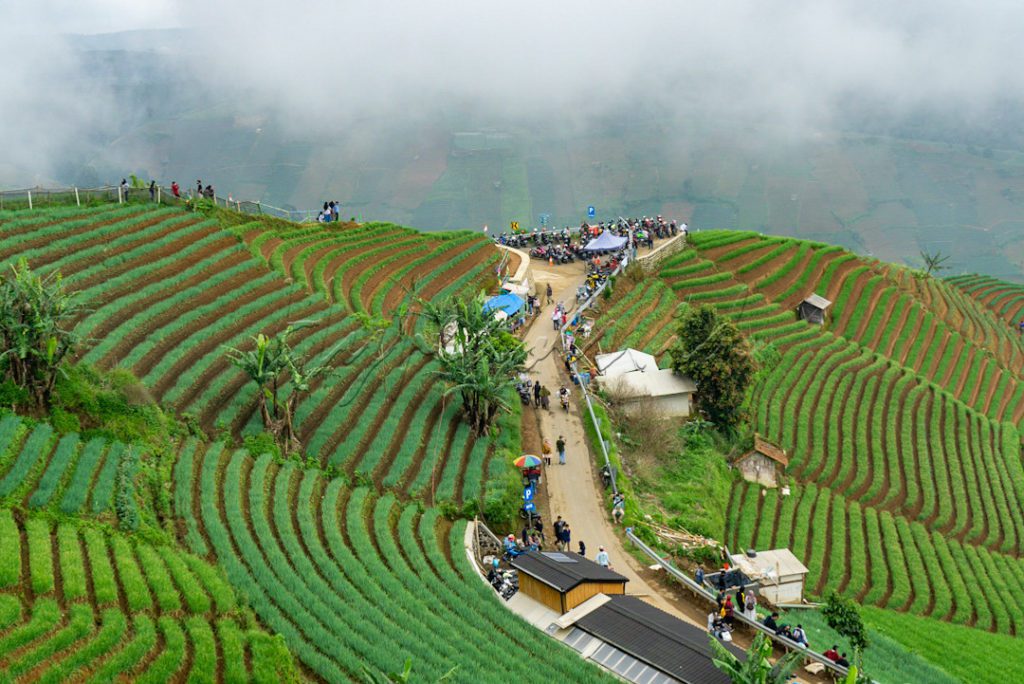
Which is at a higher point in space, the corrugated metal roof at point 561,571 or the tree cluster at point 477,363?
the tree cluster at point 477,363

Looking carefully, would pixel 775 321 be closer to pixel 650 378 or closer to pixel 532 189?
pixel 650 378

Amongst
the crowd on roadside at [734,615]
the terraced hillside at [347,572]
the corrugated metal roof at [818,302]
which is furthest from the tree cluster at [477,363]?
the corrugated metal roof at [818,302]

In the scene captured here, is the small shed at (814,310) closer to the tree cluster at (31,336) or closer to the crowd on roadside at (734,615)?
the crowd on roadside at (734,615)

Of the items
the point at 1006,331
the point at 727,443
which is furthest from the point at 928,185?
the point at 727,443

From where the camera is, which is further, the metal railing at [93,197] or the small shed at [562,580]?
the metal railing at [93,197]

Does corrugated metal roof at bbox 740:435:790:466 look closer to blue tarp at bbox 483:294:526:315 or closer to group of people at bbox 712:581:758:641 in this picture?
blue tarp at bbox 483:294:526:315

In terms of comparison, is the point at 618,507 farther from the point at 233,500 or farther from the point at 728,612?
the point at 233,500
